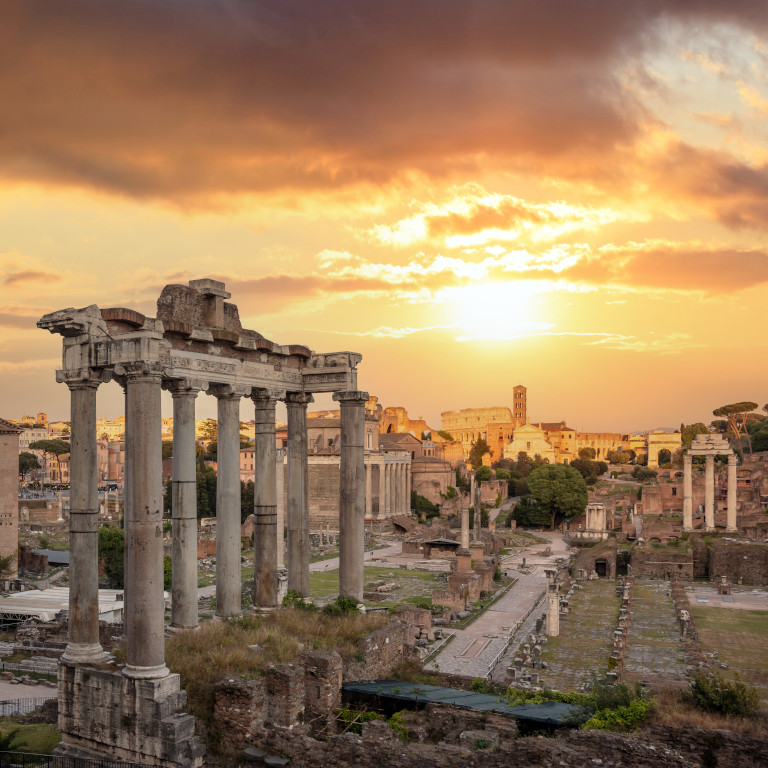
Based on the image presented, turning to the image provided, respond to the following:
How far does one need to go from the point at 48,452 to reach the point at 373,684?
124 metres

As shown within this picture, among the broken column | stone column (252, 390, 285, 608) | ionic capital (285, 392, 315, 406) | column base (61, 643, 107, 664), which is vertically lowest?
the broken column

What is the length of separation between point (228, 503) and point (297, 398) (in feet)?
10.9

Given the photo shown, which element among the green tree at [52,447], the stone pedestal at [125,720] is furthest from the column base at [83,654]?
the green tree at [52,447]

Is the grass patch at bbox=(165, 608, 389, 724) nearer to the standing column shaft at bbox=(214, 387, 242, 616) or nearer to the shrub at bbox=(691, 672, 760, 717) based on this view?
the standing column shaft at bbox=(214, 387, 242, 616)

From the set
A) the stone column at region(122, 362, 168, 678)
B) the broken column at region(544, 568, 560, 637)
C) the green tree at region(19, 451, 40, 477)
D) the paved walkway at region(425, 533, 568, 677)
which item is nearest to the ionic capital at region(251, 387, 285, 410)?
the stone column at region(122, 362, 168, 678)

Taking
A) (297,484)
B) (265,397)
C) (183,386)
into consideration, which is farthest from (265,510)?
(183,386)

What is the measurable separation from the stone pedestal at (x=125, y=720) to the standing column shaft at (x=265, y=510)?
16.4 ft

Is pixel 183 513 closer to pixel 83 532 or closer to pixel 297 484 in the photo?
pixel 83 532

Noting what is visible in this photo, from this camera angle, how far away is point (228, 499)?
16.3 metres

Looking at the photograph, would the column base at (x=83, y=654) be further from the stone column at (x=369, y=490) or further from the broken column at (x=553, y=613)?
the stone column at (x=369, y=490)

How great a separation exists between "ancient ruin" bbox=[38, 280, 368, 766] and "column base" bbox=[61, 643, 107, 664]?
0.07 feet

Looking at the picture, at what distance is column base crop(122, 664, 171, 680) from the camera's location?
39.7 ft

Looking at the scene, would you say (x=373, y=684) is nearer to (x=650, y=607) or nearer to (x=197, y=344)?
(x=197, y=344)

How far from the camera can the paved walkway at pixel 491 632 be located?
27109 millimetres
